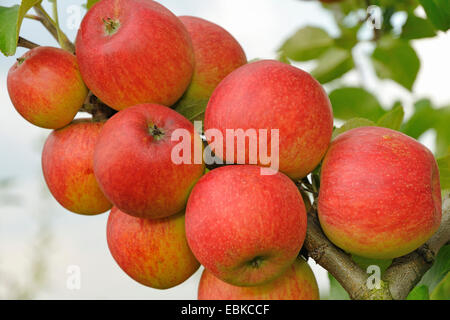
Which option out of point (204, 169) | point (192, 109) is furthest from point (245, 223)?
point (192, 109)

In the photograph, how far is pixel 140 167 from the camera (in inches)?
30.2

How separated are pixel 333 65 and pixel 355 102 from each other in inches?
7.1

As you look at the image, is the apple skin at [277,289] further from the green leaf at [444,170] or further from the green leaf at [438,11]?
the green leaf at [438,11]

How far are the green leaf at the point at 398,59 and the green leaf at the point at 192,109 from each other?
35.0 inches

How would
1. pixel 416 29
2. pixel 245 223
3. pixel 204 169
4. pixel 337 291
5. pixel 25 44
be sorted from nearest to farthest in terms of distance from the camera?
1. pixel 245 223
2. pixel 204 169
3. pixel 25 44
4. pixel 337 291
5. pixel 416 29

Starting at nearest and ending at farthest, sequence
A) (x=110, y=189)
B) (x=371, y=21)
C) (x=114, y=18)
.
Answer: (x=110, y=189), (x=114, y=18), (x=371, y=21)

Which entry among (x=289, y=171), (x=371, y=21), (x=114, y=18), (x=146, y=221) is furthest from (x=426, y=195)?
(x=371, y=21)

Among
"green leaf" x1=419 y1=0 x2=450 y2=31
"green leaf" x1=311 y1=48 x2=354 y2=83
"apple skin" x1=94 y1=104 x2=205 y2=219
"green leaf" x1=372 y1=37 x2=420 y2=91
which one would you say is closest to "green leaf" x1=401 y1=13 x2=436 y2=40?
"green leaf" x1=372 y1=37 x2=420 y2=91

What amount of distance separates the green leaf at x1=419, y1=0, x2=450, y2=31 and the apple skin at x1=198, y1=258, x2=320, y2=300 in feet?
1.84

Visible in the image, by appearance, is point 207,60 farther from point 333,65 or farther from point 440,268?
point 333,65
